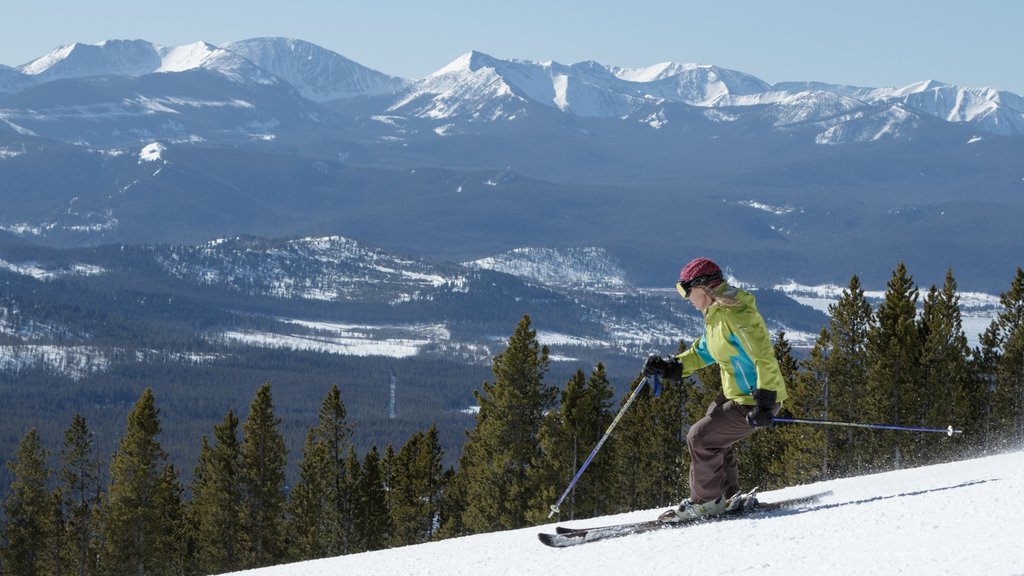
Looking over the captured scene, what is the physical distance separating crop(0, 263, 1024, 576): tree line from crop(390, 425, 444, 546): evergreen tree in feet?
0.35

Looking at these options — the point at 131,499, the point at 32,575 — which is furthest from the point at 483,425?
the point at 32,575

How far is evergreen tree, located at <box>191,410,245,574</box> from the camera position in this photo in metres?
48.5

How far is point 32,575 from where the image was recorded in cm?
5059

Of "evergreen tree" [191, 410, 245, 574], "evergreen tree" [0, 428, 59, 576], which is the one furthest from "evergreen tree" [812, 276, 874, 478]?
"evergreen tree" [0, 428, 59, 576]

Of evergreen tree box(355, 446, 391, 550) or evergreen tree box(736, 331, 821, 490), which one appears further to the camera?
evergreen tree box(355, 446, 391, 550)

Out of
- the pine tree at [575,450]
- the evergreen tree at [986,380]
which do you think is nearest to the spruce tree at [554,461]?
the pine tree at [575,450]

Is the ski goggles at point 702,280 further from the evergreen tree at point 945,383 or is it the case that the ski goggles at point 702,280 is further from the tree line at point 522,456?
the evergreen tree at point 945,383

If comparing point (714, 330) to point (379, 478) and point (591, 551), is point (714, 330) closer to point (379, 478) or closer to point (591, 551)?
point (591, 551)

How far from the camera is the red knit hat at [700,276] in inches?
470

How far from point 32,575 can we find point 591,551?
45.9 meters

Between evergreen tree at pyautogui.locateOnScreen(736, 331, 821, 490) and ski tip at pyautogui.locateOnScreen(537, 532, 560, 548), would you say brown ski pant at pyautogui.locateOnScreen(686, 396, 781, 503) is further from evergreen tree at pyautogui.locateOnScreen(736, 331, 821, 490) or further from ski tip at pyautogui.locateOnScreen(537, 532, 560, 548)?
evergreen tree at pyautogui.locateOnScreen(736, 331, 821, 490)

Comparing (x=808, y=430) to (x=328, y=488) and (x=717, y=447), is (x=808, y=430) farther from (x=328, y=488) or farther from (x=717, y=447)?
(x=717, y=447)

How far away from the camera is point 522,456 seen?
41.9 metres

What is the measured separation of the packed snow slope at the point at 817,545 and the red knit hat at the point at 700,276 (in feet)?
8.69
